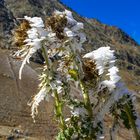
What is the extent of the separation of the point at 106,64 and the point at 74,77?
0.96 metres

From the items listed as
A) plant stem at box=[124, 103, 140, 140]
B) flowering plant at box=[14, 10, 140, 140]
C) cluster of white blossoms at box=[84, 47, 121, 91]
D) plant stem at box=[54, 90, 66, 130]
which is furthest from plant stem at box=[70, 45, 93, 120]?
plant stem at box=[124, 103, 140, 140]

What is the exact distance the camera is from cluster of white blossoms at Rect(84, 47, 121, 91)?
1458cm

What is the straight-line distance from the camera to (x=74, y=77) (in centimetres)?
1496

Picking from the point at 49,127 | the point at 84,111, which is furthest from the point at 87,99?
the point at 49,127

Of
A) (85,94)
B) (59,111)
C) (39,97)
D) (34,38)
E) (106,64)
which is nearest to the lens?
(34,38)

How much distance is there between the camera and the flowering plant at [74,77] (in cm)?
1418

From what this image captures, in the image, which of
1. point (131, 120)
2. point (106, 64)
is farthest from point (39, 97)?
point (131, 120)

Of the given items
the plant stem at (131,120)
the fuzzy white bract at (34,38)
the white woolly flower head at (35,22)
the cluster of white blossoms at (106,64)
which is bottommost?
the plant stem at (131,120)

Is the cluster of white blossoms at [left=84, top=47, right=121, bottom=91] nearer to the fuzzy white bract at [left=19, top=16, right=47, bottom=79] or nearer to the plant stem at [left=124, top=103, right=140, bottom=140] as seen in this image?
the plant stem at [left=124, top=103, right=140, bottom=140]

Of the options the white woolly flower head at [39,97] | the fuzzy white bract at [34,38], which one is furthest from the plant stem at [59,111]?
the fuzzy white bract at [34,38]

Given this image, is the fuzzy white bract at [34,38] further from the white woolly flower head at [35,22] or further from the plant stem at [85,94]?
the plant stem at [85,94]

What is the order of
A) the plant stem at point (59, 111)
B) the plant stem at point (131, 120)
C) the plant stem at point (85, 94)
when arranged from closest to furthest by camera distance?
1. the plant stem at point (59, 111)
2. the plant stem at point (85, 94)
3. the plant stem at point (131, 120)

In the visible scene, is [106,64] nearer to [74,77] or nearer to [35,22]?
[74,77]

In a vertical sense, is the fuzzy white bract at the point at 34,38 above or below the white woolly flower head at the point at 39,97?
above
